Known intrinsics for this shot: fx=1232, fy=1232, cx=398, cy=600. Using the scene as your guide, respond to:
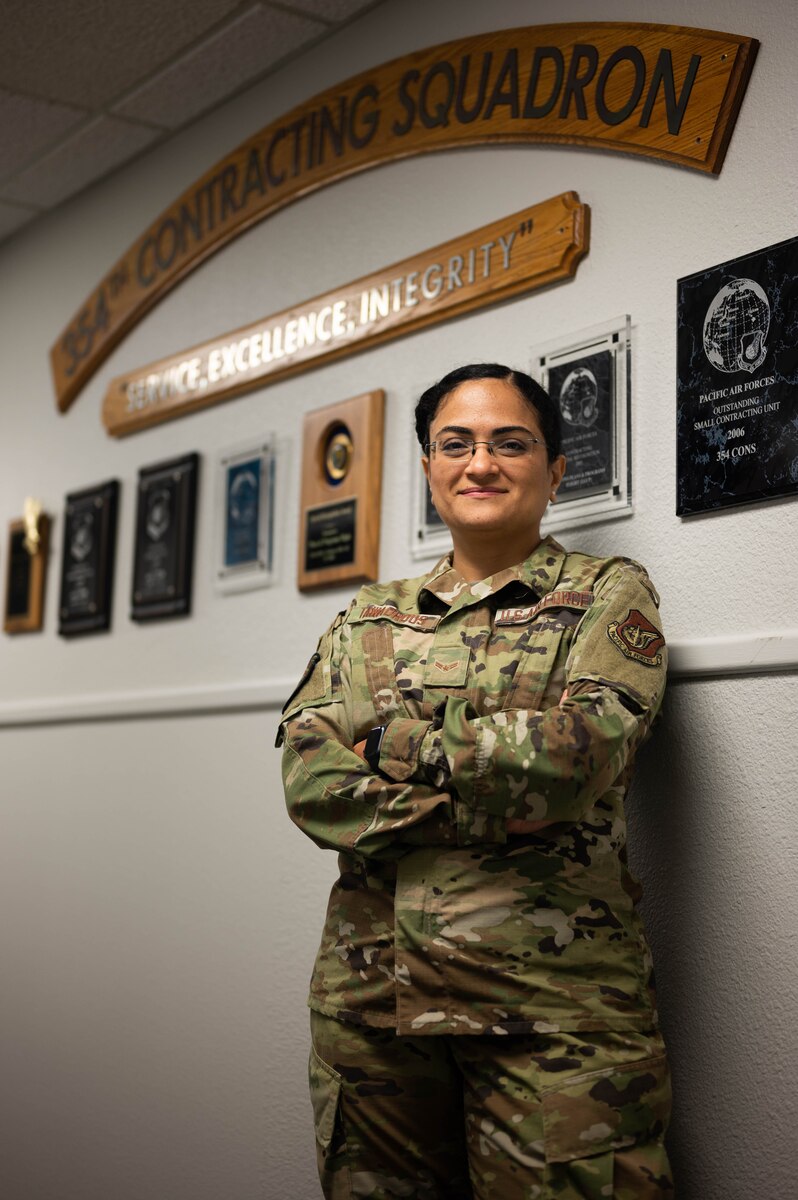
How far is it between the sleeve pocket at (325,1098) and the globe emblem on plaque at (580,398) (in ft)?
3.99

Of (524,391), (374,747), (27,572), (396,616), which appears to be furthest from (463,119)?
(27,572)

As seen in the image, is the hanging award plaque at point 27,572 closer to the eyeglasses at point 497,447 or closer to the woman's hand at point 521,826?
the eyeglasses at point 497,447

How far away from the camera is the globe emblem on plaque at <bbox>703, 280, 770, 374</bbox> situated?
2014 mm

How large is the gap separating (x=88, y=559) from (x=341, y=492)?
1176 millimetres

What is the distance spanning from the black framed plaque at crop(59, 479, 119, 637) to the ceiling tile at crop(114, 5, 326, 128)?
3.51ft

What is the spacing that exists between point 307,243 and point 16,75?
0.97m

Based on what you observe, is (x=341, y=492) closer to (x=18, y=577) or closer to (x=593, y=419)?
(x=593, y=419)

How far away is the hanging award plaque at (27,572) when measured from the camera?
393cm

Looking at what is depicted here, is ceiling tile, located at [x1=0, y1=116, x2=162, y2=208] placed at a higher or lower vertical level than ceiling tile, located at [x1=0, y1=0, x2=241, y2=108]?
lower

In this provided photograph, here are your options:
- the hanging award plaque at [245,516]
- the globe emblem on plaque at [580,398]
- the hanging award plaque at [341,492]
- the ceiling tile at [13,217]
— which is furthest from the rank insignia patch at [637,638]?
the ceiling tile at [13,217]

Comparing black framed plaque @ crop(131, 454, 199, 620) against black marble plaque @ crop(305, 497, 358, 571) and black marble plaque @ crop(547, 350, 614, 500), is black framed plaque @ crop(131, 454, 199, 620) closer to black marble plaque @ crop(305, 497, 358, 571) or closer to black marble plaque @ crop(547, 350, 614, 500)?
black marble plaque @ crop(305, 497, 358, 571)

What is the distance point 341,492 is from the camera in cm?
287

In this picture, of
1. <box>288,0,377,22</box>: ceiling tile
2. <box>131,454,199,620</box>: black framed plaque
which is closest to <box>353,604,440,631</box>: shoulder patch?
<box>131,454,199,620</box>: black framed plaque

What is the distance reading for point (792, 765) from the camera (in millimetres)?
1892
